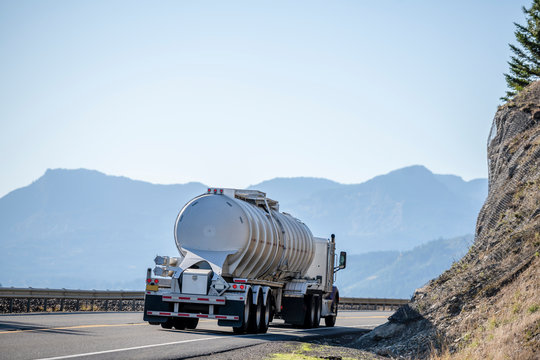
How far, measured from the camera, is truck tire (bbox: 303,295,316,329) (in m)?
24.6

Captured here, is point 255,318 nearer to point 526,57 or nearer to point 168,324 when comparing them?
point 168,324

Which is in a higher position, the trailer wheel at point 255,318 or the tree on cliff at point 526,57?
the tree on cliff at point 526,57

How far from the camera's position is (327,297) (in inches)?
1078

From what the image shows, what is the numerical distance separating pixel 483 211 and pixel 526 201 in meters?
3.23

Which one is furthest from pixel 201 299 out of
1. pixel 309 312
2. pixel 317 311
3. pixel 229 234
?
pixel 317 311

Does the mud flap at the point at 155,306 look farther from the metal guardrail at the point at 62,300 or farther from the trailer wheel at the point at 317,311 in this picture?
the trailer wheel at the point at 317,311

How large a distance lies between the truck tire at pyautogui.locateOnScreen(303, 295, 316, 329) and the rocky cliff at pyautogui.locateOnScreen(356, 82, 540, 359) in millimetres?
6328

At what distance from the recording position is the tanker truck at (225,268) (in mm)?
18547

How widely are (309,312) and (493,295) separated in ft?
34.1

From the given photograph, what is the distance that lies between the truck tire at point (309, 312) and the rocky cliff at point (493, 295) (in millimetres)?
6328

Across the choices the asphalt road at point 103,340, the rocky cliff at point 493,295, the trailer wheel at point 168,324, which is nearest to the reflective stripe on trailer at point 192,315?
the asphalt road at point 103,340

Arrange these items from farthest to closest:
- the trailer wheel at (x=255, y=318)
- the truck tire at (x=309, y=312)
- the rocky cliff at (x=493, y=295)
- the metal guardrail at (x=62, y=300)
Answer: the truck tire at (x=309, y=312) < the metal guardrail at (x=62, y=300) < the trailer wheel at (x=255, y=318) < the rocky cliff at (x=493, y=295)

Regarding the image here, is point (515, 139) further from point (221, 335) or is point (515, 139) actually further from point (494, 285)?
point (221, 335)

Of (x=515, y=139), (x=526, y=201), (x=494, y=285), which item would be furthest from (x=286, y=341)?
(x=515, y=139)
